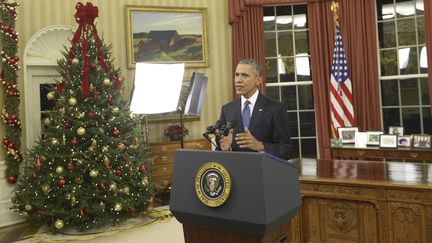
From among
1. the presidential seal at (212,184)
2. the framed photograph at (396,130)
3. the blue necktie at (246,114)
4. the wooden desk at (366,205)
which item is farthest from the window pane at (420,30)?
the presidential seal at (212,184)

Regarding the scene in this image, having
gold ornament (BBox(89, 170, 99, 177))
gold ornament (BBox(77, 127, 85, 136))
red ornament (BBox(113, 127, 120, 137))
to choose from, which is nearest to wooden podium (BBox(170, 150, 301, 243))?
gold ornament (BBox(89, 170, 99, 177))

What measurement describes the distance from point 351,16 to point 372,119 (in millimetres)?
1556

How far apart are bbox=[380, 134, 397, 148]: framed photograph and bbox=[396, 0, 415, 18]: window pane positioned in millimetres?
1972

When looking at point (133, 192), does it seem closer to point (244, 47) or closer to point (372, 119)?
point (244, 47)

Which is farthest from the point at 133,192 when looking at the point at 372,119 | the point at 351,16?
the point at 351,16

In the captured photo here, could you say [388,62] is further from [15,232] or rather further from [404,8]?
[15,232]

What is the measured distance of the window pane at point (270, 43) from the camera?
6.59 meters

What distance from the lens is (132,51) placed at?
19.9 feet

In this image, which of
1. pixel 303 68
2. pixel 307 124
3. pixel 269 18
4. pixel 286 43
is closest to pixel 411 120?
pixel 307 124

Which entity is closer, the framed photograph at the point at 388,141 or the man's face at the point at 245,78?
the man's face at the point at 245,78

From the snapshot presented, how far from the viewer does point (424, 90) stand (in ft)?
18.6

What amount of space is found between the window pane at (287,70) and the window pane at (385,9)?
1483 millimetres

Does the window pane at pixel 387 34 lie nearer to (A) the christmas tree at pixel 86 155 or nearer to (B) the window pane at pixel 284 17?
(B) the window pane at pixel 284 17

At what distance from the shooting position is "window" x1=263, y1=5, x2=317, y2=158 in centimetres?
643
